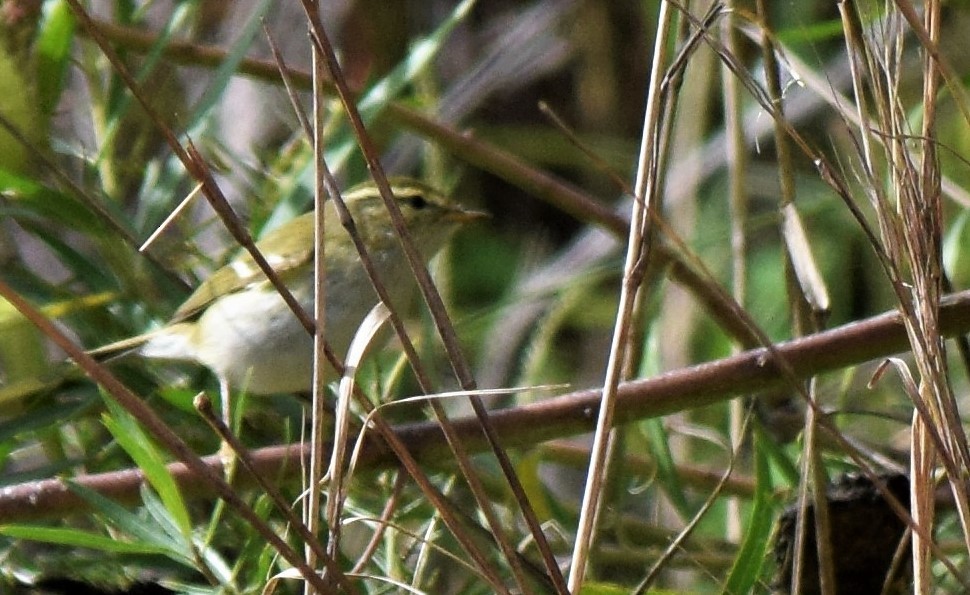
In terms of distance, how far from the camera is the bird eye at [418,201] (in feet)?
9.65

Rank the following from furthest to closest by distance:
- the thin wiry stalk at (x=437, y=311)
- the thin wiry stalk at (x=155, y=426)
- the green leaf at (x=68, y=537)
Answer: the green leaf at (x=68, y=537), the thin wiry stalk at (x=437, y=311), the thin wiry stalk at (x=155, y=426)

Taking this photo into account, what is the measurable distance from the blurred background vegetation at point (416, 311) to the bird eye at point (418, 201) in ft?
0.23

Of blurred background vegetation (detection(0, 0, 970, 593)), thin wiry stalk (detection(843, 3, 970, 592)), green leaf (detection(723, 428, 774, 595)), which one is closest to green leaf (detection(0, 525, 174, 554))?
blurred background vegetation (detection(0, 0, 970, 593))

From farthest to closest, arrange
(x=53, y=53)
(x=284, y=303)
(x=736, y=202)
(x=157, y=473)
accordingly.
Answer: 1. (x=284, y=303)
2. (x=736, y=202)
3. (x=53, y=53)
4. (x=157, y=473)

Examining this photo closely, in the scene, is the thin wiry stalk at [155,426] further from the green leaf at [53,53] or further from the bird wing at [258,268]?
the bird wing at [258,268]

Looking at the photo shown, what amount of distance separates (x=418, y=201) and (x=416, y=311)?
27.3 inches

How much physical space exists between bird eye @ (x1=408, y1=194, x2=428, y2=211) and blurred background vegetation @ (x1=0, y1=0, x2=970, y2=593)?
0.07m

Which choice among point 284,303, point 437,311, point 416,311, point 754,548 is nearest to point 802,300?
point 754,548

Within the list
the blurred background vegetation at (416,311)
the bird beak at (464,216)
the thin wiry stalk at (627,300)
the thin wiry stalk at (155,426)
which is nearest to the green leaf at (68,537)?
the blurred background vegetation at (416,311)

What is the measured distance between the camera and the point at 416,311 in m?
3.59

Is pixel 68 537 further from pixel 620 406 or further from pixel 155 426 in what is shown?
pixel 620 406

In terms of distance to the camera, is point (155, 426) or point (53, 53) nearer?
point (155, 426)

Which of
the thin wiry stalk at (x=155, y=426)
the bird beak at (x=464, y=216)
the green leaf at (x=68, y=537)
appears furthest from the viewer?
the bird beak at (x=464, y=216)

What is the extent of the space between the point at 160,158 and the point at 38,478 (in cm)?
253
